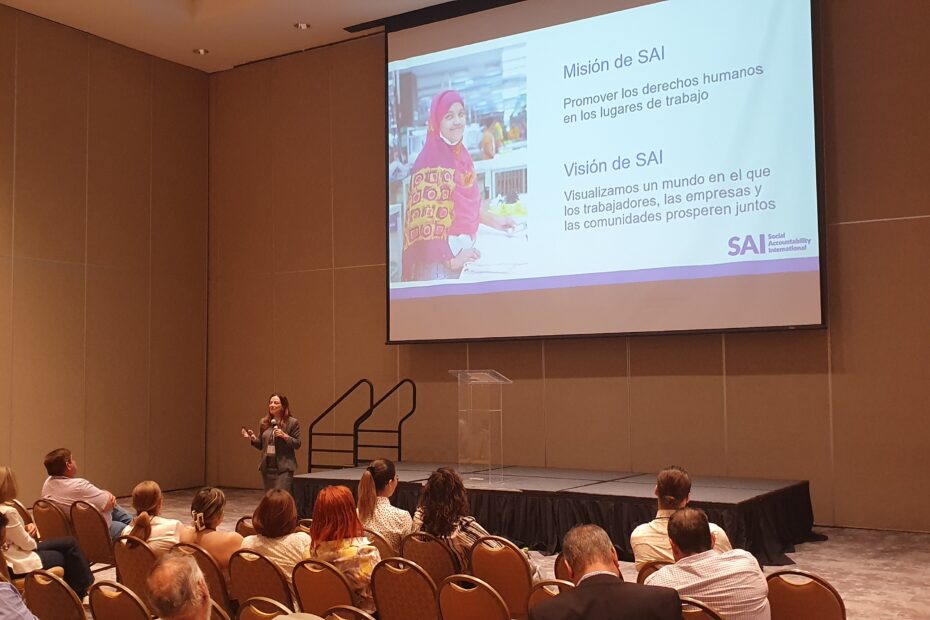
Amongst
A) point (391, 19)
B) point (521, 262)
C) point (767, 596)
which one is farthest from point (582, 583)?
point (391, 19)

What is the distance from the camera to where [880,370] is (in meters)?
7.54

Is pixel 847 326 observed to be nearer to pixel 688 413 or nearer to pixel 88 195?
pixel 688 413

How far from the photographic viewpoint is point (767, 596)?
326cm

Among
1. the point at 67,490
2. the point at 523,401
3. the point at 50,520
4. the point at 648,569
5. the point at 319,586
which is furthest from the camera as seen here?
the point at 523,401

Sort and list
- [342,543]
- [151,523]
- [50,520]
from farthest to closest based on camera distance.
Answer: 1. [50,520]
2. [151,523]
3. [342,543]

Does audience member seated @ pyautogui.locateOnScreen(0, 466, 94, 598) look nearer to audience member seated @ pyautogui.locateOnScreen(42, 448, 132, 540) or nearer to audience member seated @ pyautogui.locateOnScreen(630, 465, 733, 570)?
audience member seated @ pyautogui.locateOnScreen(42, 448, 132, 540)

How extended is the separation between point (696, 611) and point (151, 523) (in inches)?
117

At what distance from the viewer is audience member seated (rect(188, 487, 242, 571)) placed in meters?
4.15

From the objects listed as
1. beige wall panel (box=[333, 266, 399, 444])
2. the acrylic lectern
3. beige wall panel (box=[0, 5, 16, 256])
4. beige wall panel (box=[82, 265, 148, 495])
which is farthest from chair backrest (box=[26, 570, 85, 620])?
beige wall panel (box=[82, 265, 148, 495])

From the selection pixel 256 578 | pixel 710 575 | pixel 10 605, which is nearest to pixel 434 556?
pixel 256 578

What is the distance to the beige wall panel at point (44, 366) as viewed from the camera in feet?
31.5

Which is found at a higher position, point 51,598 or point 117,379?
point 117,379

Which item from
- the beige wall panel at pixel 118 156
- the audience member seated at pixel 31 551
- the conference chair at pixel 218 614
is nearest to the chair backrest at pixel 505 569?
the conference chair at pixel 218 614

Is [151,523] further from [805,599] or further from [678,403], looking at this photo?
[678,403]
